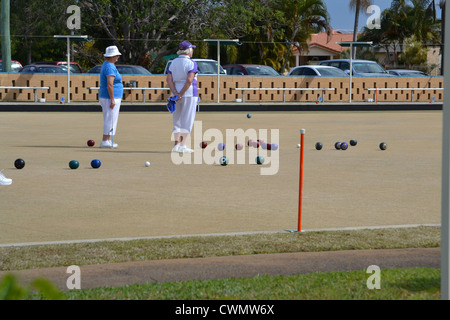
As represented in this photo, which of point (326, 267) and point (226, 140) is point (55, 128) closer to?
point (226, 140)

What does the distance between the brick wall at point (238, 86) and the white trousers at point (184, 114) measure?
16.7 meters

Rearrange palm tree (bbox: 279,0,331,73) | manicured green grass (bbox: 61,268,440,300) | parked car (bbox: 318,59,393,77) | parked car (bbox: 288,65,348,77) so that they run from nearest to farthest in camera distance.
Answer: manicured green grass (bbox: 61,268,440,300) < parked car (bbox: 288,65,348,77) < parked car (bbox: 318,59,393,77) < palm tree (bbox: 279,0,331,73)

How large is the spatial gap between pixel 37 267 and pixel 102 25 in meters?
37.5

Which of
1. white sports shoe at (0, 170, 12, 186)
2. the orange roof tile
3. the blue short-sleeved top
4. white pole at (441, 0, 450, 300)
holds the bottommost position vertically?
white sports shoe at (0, 170, 12, 186)

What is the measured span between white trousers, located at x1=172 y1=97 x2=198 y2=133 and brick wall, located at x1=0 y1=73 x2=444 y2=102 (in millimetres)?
16719

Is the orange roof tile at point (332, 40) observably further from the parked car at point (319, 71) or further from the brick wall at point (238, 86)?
the parked car at point (319, 71)

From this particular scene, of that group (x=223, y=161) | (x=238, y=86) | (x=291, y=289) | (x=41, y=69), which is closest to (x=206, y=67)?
(x=238, y=86)

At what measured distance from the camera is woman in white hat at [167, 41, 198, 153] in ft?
46.9

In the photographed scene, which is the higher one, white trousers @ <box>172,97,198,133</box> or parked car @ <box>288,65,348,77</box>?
parked car @ <box>288,65,348,77</box>

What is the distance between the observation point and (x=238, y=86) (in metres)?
33.9

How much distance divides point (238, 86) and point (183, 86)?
64.5 ft

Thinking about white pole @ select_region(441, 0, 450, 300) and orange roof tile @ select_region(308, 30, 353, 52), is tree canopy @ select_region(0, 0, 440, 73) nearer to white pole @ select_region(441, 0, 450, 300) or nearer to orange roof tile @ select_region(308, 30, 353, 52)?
orange roof tile @ select_region(308, 30, 353, 52)

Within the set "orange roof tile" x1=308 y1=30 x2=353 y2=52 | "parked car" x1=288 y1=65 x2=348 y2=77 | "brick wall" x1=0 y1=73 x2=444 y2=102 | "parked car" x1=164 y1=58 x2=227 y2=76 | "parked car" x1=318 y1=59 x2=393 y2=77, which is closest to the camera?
"brick wall" x1=0 y1=73 x2=444 y2=102

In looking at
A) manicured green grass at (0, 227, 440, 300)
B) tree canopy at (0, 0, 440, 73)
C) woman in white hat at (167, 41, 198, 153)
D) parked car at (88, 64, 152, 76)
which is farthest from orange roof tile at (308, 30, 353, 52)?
manicured green grass at (0, 227, 440, 300)
